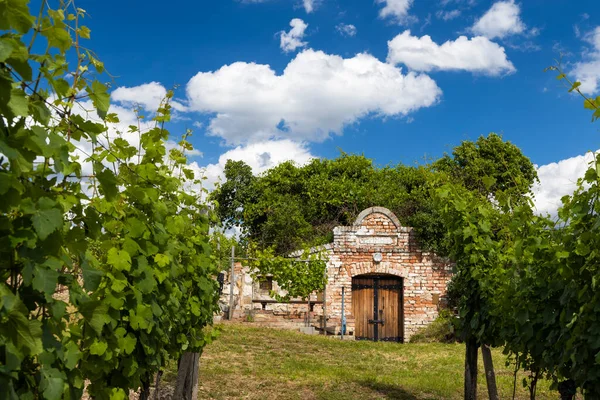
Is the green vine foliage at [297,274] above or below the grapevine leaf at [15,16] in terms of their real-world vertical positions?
below

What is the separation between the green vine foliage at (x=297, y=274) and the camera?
51.3 feet

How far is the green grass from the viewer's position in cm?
852

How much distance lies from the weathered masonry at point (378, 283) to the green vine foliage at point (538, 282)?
29.0 feet

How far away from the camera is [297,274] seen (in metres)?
15.7

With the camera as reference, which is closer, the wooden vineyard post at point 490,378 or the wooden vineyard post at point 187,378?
the wooden vineyard post at point 187,378

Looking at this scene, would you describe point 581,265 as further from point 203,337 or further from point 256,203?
point 256,203

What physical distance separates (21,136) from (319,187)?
18088mm

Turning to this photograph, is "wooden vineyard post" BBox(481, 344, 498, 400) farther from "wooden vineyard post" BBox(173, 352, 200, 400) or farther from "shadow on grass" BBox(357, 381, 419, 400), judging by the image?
"wooden vineyard post" BBox(173, 352, 200, 400)

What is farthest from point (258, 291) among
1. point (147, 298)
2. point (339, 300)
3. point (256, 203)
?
point (147, 298)

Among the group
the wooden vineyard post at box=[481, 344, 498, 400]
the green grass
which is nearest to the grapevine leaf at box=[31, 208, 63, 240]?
the wooden vineyard post at box=[481, 344, 498, 400]

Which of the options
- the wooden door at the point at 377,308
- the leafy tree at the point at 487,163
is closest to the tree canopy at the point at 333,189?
the leafy tree at the point at 487,163

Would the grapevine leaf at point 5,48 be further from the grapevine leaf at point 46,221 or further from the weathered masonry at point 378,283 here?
the weathered masonry at point 378,283

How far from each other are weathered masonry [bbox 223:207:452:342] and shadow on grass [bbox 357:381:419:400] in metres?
6.61

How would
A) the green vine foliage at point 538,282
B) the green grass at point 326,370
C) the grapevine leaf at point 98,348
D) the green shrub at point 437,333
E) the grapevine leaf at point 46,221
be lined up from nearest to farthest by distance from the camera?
the grapevine leaf at point 46,221 < the grapevine leaf at point 98,348 < the green vine foliage at point 538,282 < the green grass at point 326,370 < the green shrub at point 437,333
